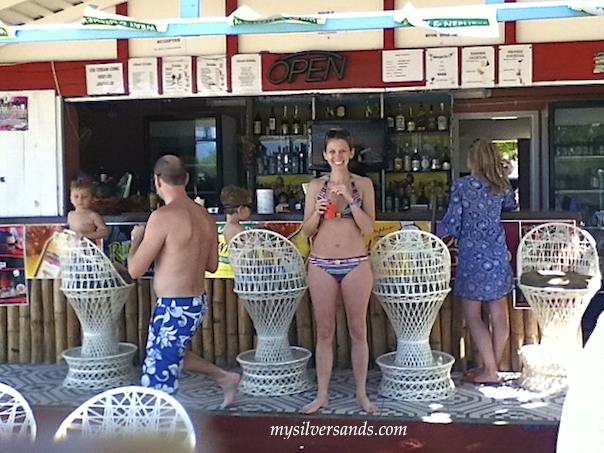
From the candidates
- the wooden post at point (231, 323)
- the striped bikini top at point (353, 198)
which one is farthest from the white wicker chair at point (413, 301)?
the wooden post at point (231, 323)

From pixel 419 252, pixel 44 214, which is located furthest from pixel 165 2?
pixel 419 252

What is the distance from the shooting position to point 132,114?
27.9ft

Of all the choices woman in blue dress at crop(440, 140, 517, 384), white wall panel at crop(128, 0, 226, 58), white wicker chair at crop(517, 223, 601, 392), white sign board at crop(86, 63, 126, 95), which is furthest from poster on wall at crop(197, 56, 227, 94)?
white wicker chair at crop(517, 223, 601, 392)

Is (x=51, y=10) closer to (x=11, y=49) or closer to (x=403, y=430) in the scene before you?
(x=11, y=49)

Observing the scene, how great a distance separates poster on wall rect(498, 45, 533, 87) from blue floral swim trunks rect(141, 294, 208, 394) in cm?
362

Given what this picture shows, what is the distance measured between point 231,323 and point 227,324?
32 mm

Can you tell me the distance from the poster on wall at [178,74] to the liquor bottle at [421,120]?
264 centimetres

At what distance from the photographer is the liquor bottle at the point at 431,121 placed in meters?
7.99

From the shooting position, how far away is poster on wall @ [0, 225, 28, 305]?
5477mm

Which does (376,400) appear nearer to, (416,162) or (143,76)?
(143,76)

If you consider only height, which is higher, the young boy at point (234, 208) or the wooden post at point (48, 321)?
the young boy at point (234, 208)

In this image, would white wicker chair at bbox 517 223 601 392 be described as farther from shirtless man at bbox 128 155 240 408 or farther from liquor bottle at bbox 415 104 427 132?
liquor bottle at bbox 415 104 427 132

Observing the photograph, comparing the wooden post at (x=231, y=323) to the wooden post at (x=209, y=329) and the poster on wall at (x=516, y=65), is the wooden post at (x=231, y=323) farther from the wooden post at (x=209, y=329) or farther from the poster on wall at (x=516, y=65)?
the poster on wall at (x=516, y=65)

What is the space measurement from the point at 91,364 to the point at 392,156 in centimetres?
437
